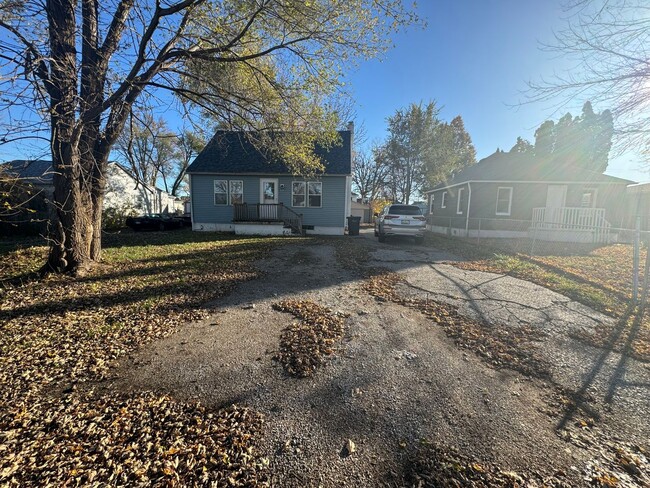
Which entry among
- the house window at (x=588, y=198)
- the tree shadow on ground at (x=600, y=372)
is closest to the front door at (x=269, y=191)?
the tree shadow on ground at (x=600, y=372)

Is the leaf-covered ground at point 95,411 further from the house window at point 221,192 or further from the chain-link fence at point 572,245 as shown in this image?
the house window at point 221,192

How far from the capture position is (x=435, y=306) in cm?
480

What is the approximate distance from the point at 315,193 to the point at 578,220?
1332 centimetres

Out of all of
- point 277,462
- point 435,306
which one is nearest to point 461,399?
point 277,462

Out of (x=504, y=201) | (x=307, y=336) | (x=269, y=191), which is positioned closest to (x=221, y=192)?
(x=269, y=191)

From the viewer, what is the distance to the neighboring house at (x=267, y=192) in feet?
50.0

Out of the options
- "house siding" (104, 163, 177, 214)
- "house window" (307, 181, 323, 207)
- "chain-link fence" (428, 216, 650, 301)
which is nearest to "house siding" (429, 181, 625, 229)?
"chain-link fence" (428, 216, 650, 301)

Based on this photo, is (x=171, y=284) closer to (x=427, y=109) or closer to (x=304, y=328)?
(x=304, y=328)

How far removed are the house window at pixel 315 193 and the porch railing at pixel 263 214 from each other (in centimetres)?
142

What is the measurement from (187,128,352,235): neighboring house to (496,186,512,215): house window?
854 centimetres

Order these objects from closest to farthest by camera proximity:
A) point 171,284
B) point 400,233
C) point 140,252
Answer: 1. point 171,284
2. point 140,252
3. point 400,233

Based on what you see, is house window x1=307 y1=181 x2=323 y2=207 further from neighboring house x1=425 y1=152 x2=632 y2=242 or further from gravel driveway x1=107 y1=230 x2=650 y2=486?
gravel driveway x1=107 y1=230 x2=650 y2=486

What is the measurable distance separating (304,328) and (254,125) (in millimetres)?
6413

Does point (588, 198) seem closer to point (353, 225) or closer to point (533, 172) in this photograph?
point (533, 172)
